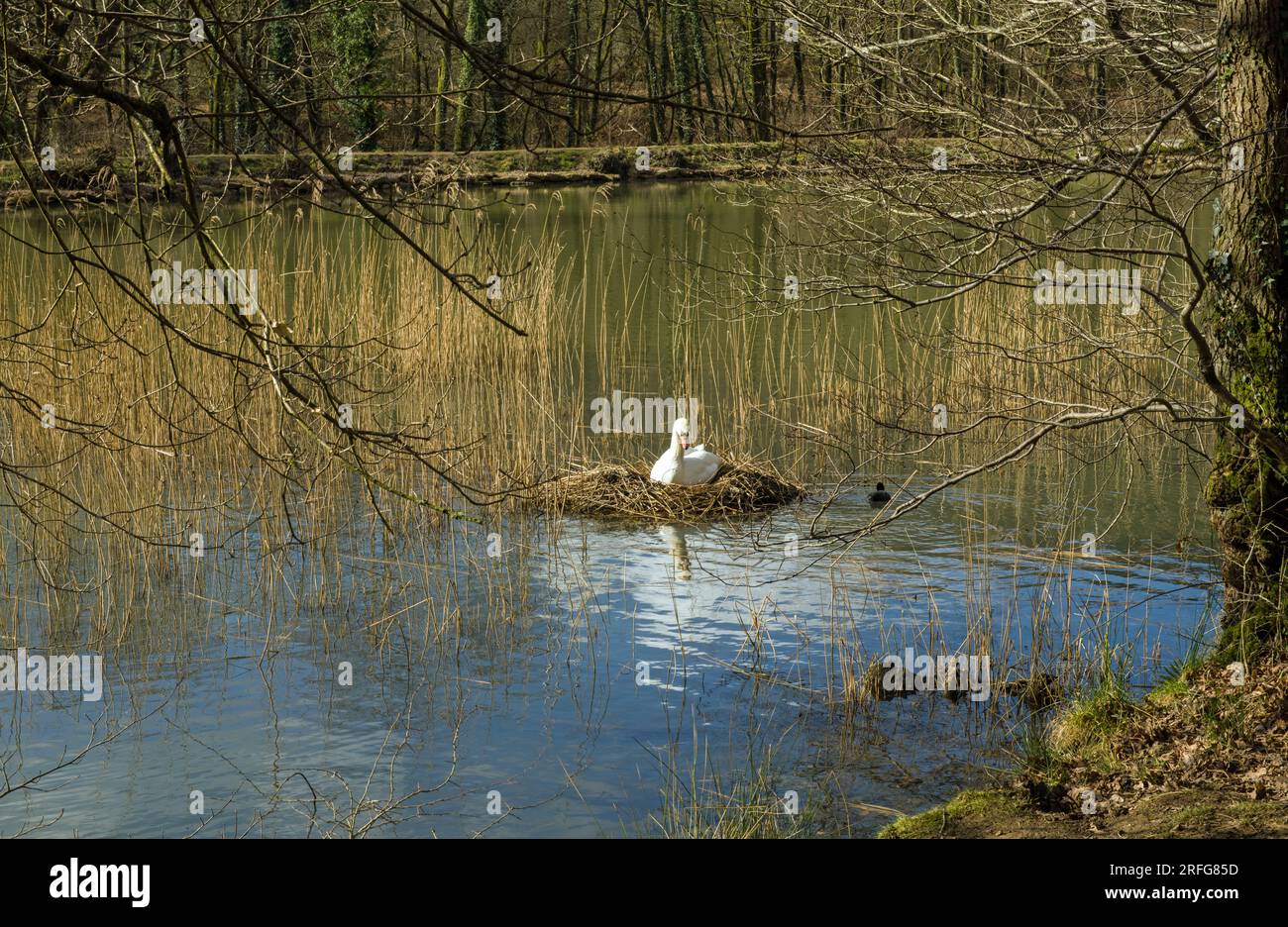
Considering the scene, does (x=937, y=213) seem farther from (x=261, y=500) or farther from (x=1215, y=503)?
(x=261, y=500)

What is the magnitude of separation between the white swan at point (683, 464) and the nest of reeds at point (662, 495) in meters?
0.04

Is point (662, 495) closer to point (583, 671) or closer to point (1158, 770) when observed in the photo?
point (583, 671)

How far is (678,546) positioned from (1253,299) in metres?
3.70

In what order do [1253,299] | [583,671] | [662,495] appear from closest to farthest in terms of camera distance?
[1253,299] → [583,671] → [662,495]

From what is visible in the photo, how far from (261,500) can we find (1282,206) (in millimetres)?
5471

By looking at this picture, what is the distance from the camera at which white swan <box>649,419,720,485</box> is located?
8.21m

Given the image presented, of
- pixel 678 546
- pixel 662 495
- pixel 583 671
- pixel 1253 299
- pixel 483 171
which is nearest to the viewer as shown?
pixel 1253 299

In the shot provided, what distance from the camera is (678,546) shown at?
25.1ft

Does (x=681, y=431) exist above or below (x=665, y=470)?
above

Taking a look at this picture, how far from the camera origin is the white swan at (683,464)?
8211mm

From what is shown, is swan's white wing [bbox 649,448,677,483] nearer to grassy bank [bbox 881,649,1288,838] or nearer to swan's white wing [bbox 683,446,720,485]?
swan's white wing [bbox 683,446,720,485]

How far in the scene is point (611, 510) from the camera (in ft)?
27.0

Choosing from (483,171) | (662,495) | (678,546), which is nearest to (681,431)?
(662,495)

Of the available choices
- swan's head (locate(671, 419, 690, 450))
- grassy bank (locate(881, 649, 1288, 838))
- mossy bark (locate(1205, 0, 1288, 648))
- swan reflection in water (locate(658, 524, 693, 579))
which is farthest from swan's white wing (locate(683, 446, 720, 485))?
mossy bark (locate(1205, 0, 1288, 648))
